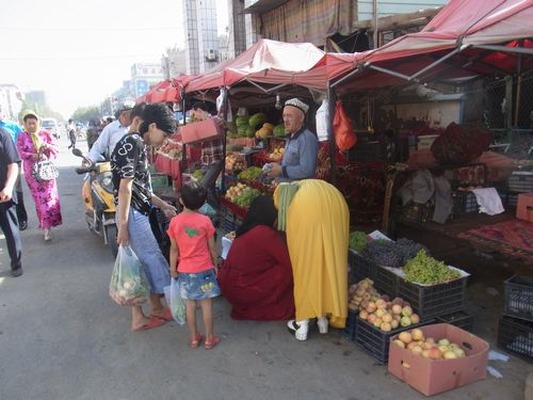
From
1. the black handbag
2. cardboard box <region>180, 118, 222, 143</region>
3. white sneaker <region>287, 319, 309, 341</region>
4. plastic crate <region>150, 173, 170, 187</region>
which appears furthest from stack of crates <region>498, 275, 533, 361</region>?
plastic crate <region>150, 173, 170, 187</region>

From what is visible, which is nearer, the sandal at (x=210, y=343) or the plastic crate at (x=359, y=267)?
the sandal at (x=210, y=343)

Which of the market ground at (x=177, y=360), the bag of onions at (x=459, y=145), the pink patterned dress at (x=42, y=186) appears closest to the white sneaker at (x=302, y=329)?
the market ground at (x=177, y=360)

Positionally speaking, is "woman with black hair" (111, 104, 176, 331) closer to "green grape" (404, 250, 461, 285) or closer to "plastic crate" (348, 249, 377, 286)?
"plastic crate" (348, 249, 377, 286)

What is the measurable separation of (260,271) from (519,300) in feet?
6.73

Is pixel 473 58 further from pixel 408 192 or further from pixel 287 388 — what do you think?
pixel 287 388

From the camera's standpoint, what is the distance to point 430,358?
2.97 metres

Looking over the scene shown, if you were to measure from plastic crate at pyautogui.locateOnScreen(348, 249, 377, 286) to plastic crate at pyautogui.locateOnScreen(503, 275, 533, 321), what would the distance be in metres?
1.10

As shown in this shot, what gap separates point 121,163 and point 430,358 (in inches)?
106

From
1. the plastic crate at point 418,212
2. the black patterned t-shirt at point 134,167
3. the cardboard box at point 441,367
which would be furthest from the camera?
the plastic crate at point 418,212

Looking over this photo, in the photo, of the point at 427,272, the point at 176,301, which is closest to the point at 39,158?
the point at 176,301

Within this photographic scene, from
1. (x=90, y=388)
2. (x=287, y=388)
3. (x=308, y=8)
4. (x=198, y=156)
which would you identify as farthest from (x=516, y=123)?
(x=90, y=388)

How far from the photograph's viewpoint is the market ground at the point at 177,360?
122 inches

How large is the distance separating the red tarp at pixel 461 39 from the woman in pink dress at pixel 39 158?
4535mm

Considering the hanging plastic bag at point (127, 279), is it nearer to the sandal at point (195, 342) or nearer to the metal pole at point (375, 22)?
the sandal at point (195, 342)
